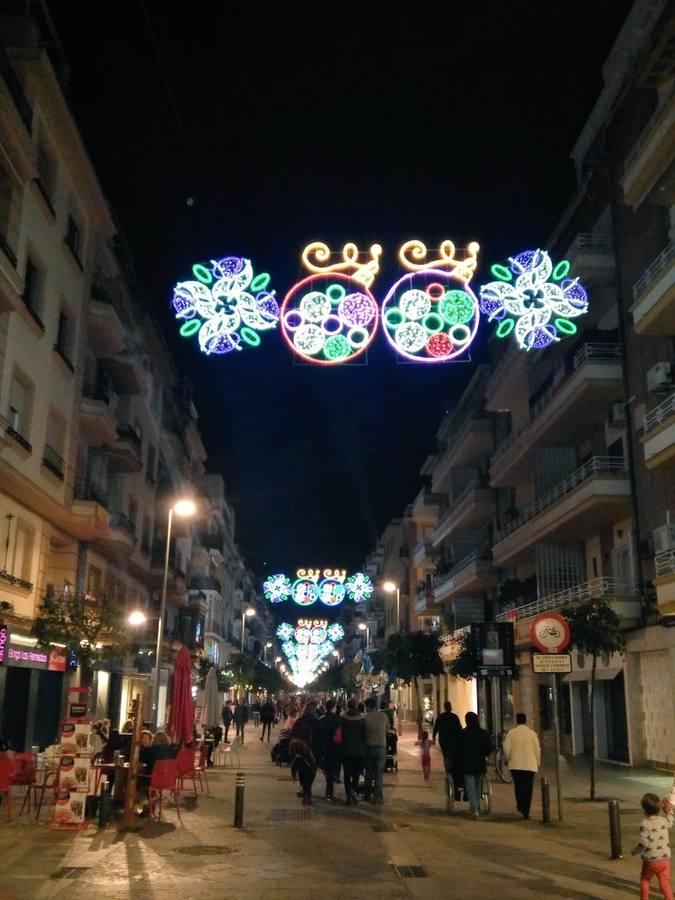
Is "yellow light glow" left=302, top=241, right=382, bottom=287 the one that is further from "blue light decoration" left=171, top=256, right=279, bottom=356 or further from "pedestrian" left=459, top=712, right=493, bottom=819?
"pedestrian" left=459, top=712, right=493, bottom=819

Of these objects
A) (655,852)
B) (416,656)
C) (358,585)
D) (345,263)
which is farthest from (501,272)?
(358,585)

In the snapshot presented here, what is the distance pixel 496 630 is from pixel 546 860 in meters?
12.7

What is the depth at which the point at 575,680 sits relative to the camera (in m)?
31.1

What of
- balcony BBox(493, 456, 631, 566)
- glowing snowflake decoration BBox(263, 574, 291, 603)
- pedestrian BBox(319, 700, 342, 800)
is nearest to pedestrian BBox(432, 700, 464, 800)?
pedestrian BBox(319, 700, 342, 800)

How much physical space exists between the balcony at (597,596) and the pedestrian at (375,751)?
706cm

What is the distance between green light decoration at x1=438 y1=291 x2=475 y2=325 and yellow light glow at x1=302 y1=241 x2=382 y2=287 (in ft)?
4.39

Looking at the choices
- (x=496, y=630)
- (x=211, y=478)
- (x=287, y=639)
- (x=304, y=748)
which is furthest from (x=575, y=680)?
(x=287, y=639)

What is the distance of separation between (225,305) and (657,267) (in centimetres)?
1281

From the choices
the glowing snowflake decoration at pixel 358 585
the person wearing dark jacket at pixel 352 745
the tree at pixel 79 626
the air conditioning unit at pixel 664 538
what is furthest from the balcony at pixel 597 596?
the glowing snowflake decoration at pixel 358 585

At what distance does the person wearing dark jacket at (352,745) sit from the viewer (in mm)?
17922

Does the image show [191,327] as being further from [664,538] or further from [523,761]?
[664,538]

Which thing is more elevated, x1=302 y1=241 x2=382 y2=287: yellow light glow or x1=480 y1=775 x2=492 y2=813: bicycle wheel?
x1=302 y1=241 x2=382 y2=287: yellow light glow

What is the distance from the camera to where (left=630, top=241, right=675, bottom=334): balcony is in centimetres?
2150

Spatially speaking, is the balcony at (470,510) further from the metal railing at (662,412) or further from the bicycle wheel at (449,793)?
the bicycle wheel at (449,793)
